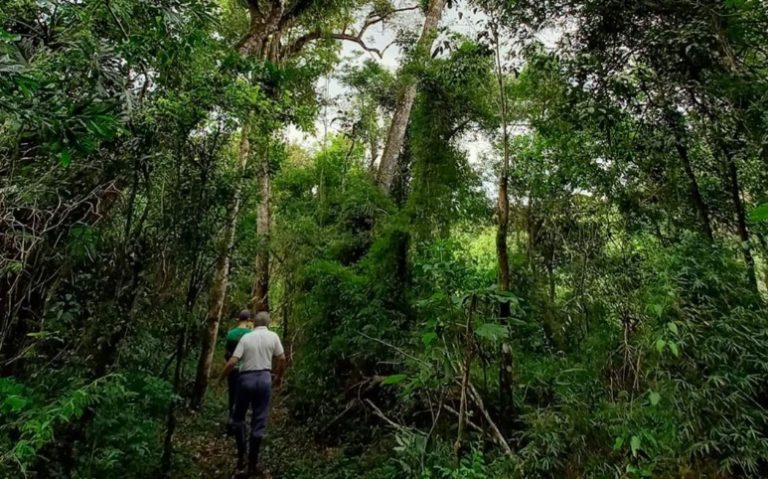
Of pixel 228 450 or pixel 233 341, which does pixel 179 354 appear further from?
pixel 228 450

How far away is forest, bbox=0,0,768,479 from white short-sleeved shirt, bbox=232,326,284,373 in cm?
62

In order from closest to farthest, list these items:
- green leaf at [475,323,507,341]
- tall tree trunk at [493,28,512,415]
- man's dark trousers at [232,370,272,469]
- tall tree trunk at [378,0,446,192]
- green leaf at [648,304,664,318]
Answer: green leaf at [475,323,507,341]
green leaf at [648,304,664,318]
tall tree trunk at [493,28,512,415]
man's dark trousers at [232,370,272,469]
tall tree trunk at [378,0,446,192]

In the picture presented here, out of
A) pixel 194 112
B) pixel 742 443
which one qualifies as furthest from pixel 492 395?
pixel 194 112

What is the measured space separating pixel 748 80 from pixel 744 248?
1500 millimetres

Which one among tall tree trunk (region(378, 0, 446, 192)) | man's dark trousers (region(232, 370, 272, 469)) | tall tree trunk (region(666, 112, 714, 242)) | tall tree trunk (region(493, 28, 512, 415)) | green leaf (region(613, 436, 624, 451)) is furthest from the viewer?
tall tree trunk (region(378, 0, 446, 192))

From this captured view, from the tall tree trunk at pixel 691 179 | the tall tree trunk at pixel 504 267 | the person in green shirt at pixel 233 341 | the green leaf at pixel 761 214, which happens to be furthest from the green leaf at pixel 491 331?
the person in green shirt at pixel 233 341

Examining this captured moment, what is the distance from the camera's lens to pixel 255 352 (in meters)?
4.89

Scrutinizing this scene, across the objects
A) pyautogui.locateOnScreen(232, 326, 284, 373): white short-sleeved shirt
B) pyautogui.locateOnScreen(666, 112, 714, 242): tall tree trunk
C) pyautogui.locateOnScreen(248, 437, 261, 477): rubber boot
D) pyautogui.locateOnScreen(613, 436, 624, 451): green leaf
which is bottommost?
pyautogui.locateOnScreen(248, 437, 261, 477): rubber boot

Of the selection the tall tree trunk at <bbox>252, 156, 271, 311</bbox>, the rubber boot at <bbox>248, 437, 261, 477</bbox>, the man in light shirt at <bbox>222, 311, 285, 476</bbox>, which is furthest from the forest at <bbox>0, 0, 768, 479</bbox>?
the tall tree trunk at <bbox>252, 156, 271, 311</bbox>

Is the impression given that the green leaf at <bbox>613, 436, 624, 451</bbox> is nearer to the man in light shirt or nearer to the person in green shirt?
the man in light shirt

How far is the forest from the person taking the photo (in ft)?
10.4

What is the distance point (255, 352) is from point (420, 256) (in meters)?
2.43

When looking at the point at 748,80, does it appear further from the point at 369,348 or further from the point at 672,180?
the point at 369,348


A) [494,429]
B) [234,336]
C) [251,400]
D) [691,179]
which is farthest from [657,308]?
[234,336]
